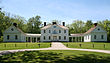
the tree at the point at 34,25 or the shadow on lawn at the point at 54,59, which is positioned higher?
the tree at the point at 34,25

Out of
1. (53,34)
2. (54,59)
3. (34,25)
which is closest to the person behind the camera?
(54,59)

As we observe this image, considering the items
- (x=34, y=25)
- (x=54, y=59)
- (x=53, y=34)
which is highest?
(x=34, y=25)

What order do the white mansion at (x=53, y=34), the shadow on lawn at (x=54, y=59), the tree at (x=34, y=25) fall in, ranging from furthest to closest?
the tree at (x=34, y=25) < the white mansion at (x=53, y=34) < the shadow on lawn at (x=54, y=59)

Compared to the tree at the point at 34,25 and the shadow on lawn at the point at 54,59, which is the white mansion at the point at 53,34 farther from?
the shadow on lawn at the point at 54,59

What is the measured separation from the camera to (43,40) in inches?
1602


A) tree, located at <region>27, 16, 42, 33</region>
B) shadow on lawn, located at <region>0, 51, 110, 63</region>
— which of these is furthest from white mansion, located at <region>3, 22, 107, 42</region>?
shadow on lawn, located at <region>0, 51, 110, 63</region>

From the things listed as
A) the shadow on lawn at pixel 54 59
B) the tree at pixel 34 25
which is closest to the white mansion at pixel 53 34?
the tree at pixel 34 25

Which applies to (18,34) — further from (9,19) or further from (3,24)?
(9,19)

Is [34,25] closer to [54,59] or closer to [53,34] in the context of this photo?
[53,34]

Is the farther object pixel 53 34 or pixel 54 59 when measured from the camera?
pixel 53 34

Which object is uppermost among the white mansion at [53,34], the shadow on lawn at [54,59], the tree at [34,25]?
the tree at [34,25]

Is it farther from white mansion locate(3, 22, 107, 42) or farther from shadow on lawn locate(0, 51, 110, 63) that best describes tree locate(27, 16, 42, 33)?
shadow on lawn locate(0, 51, 110, 63)

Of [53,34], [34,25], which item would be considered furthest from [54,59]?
[34,25]

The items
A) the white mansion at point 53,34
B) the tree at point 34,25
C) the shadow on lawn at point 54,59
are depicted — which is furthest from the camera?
the tree at point 34,25
